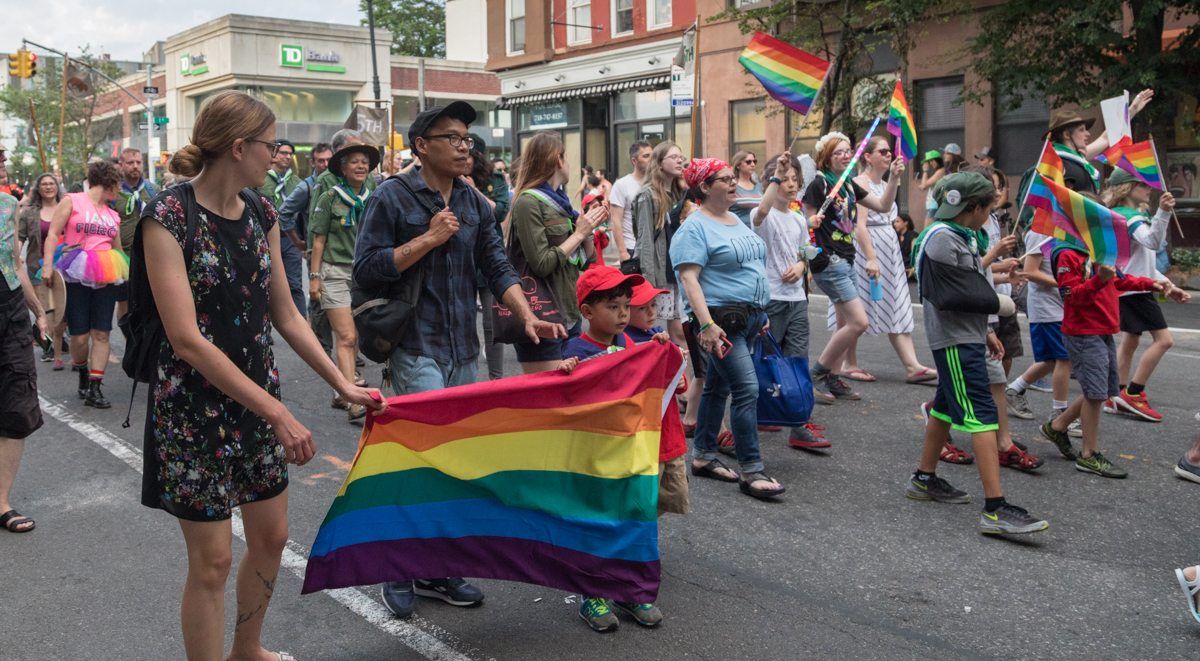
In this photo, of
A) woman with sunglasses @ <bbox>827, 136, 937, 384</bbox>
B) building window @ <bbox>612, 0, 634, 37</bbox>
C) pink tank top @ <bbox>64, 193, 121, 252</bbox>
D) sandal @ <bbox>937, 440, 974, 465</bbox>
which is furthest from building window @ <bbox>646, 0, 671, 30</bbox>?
sandal @ <bbox>937, 440, 974, 465</bbox>

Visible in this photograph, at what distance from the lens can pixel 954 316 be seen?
5691mm

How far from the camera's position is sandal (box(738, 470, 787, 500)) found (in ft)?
19.7

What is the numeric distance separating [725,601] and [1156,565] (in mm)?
2044

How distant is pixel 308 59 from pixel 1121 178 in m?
48.6

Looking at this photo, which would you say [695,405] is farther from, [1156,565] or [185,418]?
[185,418]

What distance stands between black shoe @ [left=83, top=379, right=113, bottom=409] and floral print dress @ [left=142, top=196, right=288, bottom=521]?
5.84 m

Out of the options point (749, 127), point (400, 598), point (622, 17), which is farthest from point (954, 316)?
point (622, 17)

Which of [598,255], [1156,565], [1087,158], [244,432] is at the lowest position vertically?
[1156,565]

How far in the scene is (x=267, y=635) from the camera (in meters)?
4.29

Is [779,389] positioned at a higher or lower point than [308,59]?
Answer: lower

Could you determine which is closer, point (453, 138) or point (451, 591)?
point (453, 138)

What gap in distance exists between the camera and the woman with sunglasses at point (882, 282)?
8836mm

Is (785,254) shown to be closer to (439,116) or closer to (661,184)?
(661,184)

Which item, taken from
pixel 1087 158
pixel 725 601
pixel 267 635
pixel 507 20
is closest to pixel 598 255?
pixel 725 601
